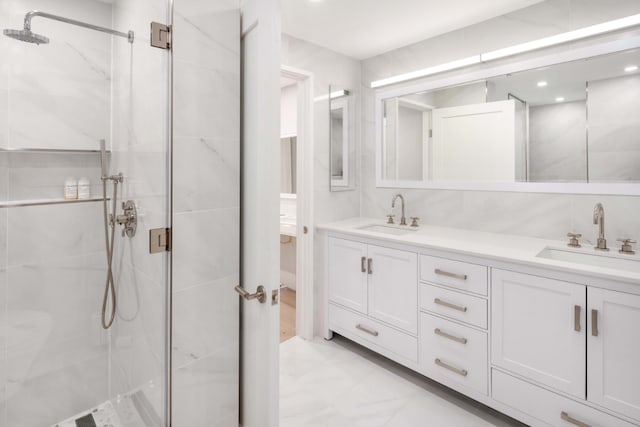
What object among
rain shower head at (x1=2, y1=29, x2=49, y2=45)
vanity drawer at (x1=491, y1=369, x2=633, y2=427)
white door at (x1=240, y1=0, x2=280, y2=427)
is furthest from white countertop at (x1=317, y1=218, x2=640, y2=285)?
rain shower head at (x1=2, y1=29, x2=49, y2=45)

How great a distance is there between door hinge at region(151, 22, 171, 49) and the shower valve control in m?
0.57

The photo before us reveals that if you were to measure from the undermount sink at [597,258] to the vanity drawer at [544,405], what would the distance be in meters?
0.67

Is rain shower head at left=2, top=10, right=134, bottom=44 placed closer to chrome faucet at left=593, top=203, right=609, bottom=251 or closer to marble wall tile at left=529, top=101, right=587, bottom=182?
marble wall tile at left=529, top=101, right=587, bottom=182

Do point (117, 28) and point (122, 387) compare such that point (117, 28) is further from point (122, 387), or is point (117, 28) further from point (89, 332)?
point (122, 387)

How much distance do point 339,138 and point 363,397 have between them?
197cm

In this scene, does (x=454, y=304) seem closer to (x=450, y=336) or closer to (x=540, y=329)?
(x=450, y=336)

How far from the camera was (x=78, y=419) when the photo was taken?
140 cm

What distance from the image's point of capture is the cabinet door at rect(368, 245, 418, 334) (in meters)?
2.16

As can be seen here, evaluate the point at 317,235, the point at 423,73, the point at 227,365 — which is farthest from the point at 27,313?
the point at 423,73

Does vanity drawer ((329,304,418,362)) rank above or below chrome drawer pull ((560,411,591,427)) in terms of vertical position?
above

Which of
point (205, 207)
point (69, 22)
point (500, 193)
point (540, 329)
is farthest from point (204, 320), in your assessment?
point (500, 193)

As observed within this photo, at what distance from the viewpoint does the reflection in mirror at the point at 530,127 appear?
72.9 inches

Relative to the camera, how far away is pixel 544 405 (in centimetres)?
164

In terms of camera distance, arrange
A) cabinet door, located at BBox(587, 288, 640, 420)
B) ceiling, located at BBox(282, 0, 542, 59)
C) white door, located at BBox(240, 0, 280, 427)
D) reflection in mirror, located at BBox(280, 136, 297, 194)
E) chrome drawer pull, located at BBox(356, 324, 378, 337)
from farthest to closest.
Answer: reflection in mirror, located at BBox(280, 136, 297, 194), chrome drawer pull, located at BBox(356, 324, 378, 337), ceiling, located at BBox(282, 0, 542, 59), cabinet door, located at BBox(587, 288, 640, 420), white door, located at BBox(240, 0, 280, 427)
